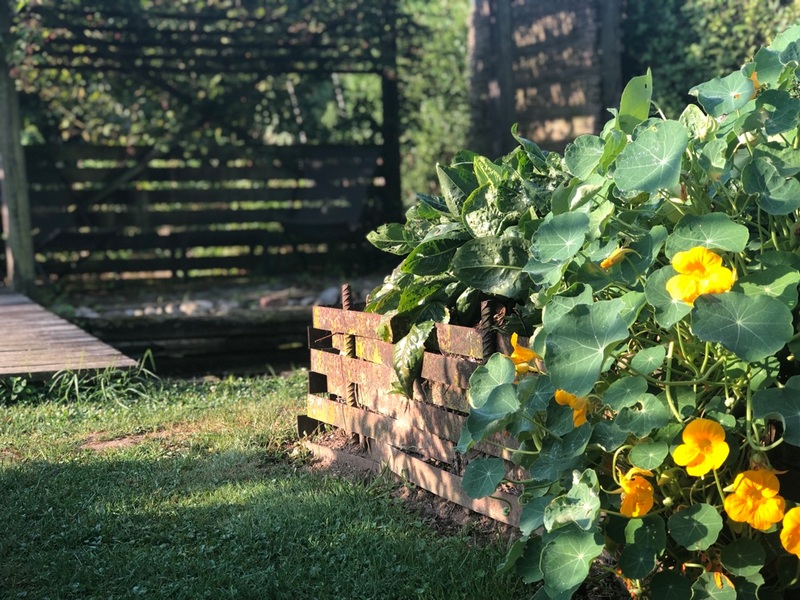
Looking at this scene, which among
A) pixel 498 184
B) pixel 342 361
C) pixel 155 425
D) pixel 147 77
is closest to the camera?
pixel 498 184

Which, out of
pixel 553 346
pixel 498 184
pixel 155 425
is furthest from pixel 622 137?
pixel 155 425

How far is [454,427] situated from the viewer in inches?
109

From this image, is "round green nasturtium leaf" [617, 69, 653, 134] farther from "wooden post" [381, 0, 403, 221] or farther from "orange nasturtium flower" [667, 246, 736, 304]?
"wooden post" [381, 0, 403, 221]

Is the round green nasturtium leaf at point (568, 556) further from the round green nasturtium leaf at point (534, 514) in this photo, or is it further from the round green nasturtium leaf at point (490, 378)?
the round green nasturtium leaf at point (490, 378)

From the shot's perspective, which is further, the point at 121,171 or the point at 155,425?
the point at 121,171

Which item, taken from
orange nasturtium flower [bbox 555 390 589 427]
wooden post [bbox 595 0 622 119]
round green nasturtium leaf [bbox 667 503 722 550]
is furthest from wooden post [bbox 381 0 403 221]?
round green nasturtium leaf [bbox 667 503 722 550]

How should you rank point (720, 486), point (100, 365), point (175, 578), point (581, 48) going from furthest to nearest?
point (581, 48) → point (100, 365) → point (175, 578) → point (720, 486)

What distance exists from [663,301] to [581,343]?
188 mm

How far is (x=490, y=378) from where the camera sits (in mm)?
2154

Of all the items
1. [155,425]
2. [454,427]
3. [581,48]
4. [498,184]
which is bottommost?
[155,425]

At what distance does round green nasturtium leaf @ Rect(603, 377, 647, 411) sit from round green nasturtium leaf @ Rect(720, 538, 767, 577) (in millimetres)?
357

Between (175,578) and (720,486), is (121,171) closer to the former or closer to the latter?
(175,578)

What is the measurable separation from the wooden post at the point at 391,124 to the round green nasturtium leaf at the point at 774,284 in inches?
325

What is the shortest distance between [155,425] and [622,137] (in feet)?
8.99
